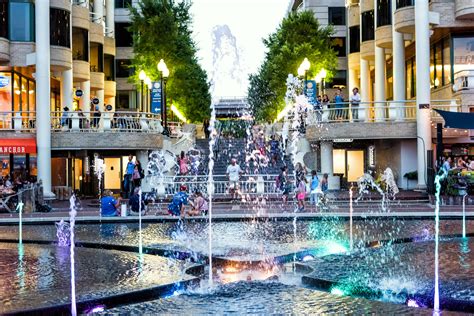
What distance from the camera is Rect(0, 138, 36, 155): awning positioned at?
1367 inches

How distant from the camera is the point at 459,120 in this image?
31.4 meters

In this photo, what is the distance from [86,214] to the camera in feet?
88.5

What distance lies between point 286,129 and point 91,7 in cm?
1834

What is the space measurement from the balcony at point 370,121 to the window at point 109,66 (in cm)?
2417

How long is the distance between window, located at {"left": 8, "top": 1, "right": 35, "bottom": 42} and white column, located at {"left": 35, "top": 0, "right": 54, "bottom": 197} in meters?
1.53

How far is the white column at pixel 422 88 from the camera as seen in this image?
3497 centimetres

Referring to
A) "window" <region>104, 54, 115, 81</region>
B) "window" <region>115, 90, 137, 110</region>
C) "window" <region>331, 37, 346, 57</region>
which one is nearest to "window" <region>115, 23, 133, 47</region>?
"window" <region>115, 90, 137, 110</region>

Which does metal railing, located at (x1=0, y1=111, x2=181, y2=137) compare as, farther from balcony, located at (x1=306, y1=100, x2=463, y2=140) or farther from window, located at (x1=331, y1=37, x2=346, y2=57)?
window, located at (x1=331, y1=37, x2=346, y2=57)

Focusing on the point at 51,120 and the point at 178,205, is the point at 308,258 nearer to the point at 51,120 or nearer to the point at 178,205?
the point at 178,205

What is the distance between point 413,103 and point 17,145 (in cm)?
2027

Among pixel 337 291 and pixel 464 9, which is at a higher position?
pixel 464 9

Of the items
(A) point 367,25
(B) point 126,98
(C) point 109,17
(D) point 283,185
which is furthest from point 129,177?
(B) point 126,98

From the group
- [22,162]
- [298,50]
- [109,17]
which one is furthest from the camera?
[109,17]

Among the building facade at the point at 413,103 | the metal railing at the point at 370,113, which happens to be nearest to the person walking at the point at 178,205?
the building facade at the point at 413,103
